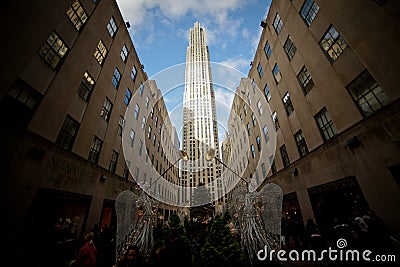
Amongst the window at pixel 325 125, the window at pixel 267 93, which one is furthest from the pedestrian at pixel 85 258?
the window at pixel 267 93

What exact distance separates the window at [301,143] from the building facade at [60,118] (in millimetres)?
16447

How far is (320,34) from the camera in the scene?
38.8 ft

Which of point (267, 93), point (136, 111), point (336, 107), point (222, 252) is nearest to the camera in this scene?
point (222, 252)

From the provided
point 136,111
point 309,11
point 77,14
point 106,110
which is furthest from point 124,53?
point 309,11

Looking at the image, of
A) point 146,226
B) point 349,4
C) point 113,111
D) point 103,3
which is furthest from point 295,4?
point 146,226

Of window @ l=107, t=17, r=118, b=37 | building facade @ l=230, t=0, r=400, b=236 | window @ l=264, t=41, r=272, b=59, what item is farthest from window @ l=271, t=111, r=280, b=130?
window @ l=107, t=17, r=118, b=37

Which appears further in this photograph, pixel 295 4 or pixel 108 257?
pixel 295 4

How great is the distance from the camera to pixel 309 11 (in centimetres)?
1300

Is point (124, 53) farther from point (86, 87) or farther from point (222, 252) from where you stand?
point (222, 252)

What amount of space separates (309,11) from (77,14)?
1774 cm

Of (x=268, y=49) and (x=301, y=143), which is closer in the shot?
(x=301, y=143)

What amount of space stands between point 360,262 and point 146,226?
9.68m

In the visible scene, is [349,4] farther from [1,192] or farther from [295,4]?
[1,192]

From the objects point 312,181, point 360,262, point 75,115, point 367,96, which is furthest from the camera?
point 312,181
